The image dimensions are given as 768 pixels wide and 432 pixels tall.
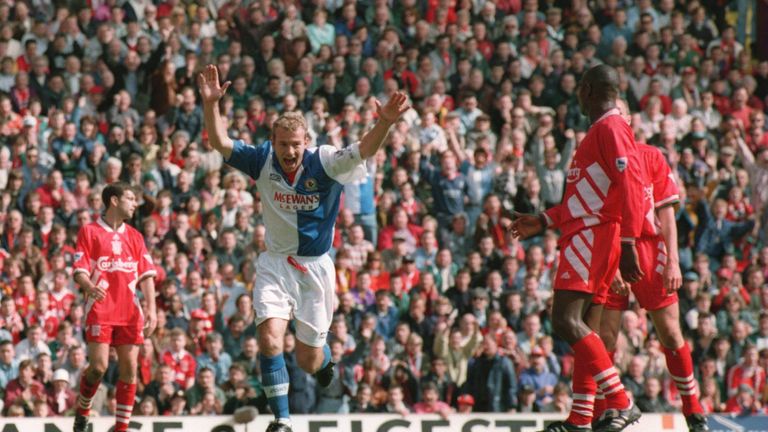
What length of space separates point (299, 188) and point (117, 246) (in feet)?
9.13

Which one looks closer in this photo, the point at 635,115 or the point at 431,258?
the point at 431,258

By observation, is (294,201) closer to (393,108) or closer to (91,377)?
(393,108)

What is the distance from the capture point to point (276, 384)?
417 inches

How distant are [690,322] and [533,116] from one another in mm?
4387

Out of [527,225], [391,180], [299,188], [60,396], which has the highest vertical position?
[391,180]

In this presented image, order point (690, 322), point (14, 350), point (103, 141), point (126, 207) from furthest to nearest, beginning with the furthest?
point (103, 141), point (690, 322), point (14, 350), point (126, 207)

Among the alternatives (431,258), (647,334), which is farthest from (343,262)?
(647,334)

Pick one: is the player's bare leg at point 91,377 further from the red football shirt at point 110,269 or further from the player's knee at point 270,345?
the player's knee at point 270,345

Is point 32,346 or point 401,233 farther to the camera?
point 401,233

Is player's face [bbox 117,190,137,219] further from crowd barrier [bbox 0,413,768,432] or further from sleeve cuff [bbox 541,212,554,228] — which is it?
sleeve cuff [bbox 541,212,554,228]

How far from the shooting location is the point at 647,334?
17.7m

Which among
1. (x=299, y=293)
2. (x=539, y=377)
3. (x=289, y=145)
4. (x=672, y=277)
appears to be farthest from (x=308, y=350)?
(x=539, y=377)

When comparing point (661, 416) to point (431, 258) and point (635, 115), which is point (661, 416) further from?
point (635, 115)

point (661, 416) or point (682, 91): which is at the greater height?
point (682, 91)
